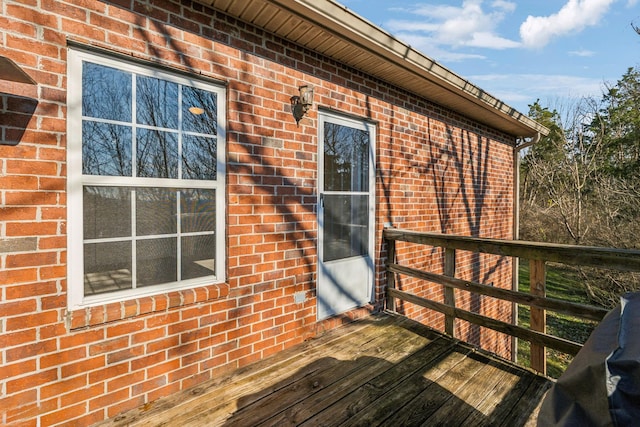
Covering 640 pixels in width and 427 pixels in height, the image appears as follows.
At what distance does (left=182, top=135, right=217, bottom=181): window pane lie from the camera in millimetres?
2307

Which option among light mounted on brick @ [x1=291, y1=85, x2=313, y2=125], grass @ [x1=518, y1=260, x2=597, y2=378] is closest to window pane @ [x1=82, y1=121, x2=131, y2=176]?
light mounted on brick @ [x1=291, y1=85, x2=313, y2=125]

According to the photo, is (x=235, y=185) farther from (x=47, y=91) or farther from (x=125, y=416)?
(x=125, y=416)

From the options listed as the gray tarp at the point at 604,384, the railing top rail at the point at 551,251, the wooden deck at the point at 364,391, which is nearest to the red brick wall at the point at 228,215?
the wooden deck at the point at 364,391

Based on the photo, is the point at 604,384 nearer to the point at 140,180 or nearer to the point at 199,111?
the point at 140,180

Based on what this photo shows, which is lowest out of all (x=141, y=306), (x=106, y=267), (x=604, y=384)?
(x=141, y=306)

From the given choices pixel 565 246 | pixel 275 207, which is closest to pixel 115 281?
pixel 275 207

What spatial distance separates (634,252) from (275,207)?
2.58m

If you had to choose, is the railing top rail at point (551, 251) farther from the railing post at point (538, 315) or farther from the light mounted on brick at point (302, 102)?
the light mounted on brick at point (302, 102)

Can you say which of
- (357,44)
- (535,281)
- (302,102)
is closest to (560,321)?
(535,281)

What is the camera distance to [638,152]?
1079 cm

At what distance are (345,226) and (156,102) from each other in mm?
2115

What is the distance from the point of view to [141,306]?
6.72ft

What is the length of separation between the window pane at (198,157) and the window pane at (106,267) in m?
0.65

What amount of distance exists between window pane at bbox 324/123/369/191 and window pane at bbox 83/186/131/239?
1.80m
